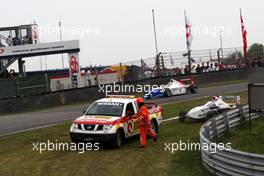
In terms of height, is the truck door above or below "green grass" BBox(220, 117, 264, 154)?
above

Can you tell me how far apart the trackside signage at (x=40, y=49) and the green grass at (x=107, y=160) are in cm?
2445

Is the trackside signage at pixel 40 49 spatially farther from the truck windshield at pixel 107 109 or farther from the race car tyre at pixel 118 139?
the race car tyre at pixel 118 139

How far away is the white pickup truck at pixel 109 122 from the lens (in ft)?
49.6

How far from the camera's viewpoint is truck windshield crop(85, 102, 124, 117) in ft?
53.0

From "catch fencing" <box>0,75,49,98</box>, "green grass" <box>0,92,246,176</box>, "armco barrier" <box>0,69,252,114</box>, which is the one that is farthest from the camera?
A: "catch fencing" <box>0,75,49,98</box>

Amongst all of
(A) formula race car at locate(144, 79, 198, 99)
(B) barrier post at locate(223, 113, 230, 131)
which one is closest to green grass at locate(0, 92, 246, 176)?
(B) barrier post at locate(223, 113, 230, 131)

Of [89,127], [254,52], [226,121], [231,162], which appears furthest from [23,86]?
[254,52]

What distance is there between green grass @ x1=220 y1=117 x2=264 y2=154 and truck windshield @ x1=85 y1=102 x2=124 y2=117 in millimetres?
3440

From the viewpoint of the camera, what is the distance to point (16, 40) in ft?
146

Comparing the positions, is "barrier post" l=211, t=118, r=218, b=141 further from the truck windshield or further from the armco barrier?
the armco barrier

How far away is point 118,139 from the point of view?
15469 mm

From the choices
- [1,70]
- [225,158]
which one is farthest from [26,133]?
[1,70]

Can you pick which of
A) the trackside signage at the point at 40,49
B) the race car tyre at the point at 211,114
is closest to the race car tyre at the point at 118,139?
the race car tyre at the point at 211,114

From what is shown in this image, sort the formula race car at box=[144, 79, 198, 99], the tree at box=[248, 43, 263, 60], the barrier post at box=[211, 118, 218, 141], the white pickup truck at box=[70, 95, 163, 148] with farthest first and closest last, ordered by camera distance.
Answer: the tree at box=[248, 43, 263, 60] → the formula race car at box=[144, 79, 198, 99] → the white pickup truck at box=[70, 95, 163, 148] → the barrier post at box=[211, 118, 218, 141]
